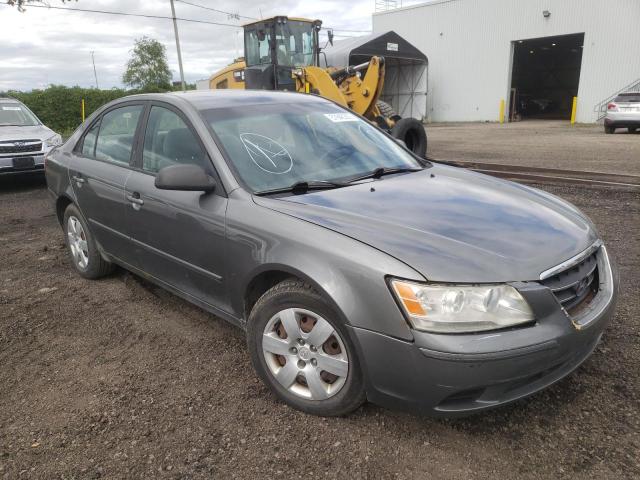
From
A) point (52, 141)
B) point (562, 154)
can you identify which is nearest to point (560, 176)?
point (562, 154)

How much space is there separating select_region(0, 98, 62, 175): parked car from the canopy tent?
1649 centimetres

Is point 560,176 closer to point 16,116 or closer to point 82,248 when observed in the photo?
point 82,248

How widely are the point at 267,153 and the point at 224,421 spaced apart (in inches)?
59.1

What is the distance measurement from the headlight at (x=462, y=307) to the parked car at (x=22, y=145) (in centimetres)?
907

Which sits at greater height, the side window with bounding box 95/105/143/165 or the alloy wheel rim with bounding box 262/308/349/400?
the side window with bounding box 95/105/143/165

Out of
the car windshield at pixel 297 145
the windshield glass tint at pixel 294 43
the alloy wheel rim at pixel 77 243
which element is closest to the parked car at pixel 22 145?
the alloy wheel rim at pixel 77 243

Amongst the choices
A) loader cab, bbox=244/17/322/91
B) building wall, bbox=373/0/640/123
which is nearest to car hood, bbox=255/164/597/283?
loader cab, bbox=244/17/322/91

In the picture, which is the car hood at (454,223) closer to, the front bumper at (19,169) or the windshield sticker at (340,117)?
the windshield sticker at (340,117)

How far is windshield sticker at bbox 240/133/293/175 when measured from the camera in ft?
9.80

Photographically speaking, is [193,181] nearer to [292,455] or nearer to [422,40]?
[292,455]

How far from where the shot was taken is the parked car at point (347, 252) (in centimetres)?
205

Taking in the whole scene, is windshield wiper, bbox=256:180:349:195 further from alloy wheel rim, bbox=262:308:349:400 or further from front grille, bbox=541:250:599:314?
front grille, bbox=541:250:599:314

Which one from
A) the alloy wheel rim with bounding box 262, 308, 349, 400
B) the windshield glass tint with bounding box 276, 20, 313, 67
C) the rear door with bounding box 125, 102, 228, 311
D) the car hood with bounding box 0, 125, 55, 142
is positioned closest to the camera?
the alloy wheel rim with bounding box 262, 308, 349, 400

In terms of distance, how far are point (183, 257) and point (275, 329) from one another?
0.88 meters
